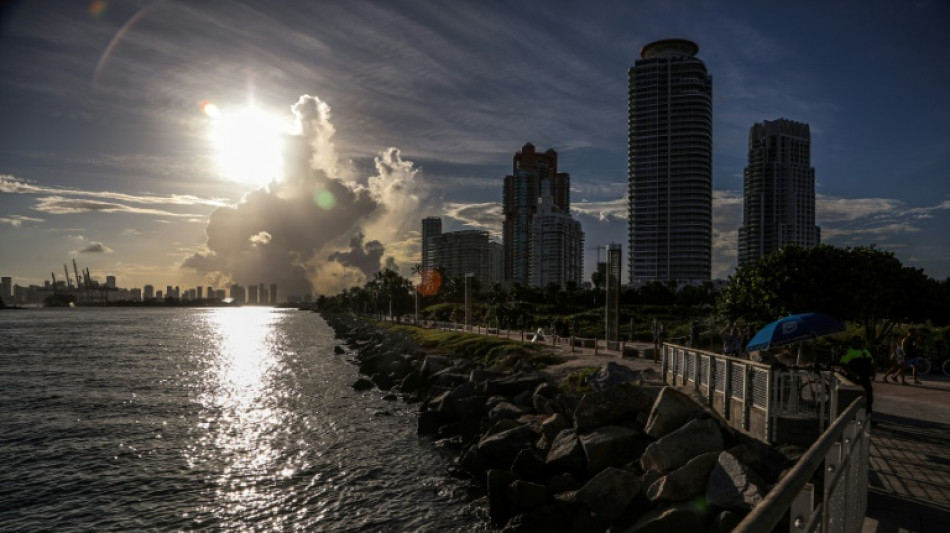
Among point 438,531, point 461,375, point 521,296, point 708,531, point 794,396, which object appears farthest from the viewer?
Result: point 521,296

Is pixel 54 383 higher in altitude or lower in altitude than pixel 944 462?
lower

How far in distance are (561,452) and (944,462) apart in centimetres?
815

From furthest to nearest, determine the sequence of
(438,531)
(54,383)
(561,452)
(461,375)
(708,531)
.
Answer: (54,383)
(461,375)
(561,452)
(438,531)
(708,531)

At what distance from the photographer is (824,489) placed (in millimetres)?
3660

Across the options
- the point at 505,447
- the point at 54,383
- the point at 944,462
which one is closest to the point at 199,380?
the point at 54,383

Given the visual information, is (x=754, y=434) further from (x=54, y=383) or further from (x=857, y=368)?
→ (x=54, y=383)

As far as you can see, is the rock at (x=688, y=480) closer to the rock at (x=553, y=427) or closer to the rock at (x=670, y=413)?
the rock at (x=670, y=413)

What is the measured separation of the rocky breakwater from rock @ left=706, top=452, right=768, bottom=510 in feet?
0.07

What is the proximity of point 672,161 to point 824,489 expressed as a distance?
165m

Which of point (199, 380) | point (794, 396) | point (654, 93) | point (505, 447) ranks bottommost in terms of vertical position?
point (199, 380)

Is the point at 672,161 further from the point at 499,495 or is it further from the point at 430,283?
the point at 499,495

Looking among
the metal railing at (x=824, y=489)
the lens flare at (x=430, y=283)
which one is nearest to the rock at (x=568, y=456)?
the metal railing at (x=824, y=489)

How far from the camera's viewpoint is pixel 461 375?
31.3 metres

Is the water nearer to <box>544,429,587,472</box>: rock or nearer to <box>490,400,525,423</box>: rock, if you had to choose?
<box>490,400,525,423</box>: rock
